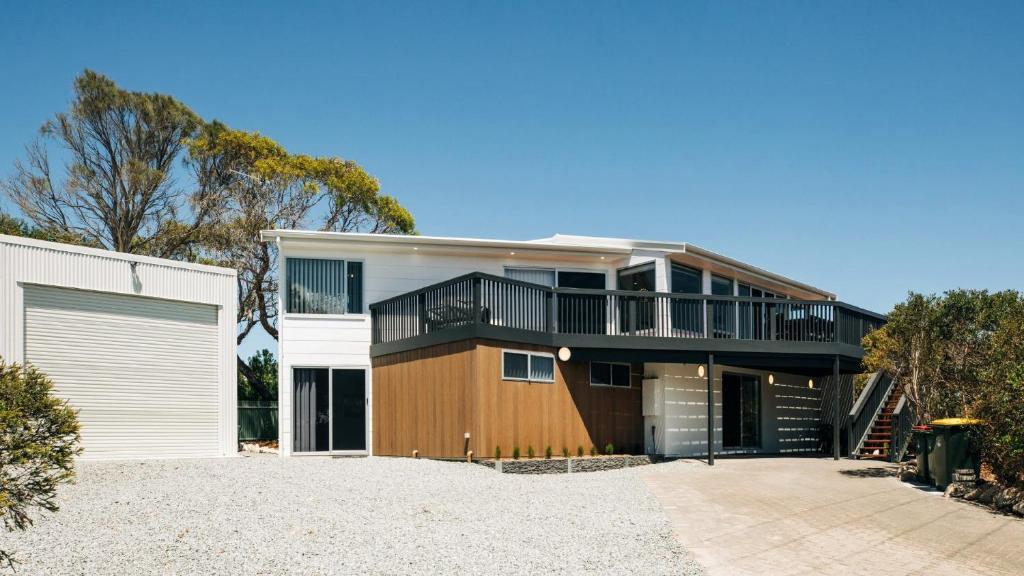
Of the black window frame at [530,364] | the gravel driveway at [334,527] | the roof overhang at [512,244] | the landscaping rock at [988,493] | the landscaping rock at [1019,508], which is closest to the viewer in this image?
the gravel driveway at [334,527]

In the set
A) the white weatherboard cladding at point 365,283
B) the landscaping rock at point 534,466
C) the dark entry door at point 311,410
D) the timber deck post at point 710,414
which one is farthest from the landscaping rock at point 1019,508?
the dark entry door at point 311,410

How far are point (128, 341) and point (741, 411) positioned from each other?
14.0 m

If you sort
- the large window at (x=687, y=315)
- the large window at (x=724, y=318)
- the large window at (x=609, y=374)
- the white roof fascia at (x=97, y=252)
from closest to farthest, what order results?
the white roof fascia at (x=97, y=252) → the large window at (x=609, y=374) → the large window at (x=687, y=315) → the large window at (x=724, y=318)

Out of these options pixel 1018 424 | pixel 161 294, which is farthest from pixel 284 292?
pixel 1018 424

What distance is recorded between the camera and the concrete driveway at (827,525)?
8.89m

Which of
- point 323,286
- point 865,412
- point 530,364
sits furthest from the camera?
point 865,412

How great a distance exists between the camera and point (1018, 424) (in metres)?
12.1

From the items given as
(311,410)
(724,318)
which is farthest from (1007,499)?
(311,410)

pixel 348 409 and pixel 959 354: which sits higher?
pixel 959 354

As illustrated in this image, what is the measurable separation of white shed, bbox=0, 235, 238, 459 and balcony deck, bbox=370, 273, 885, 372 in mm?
3448

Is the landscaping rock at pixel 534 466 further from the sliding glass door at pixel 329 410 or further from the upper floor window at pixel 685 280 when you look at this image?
the upper floor window at pixel 685 280

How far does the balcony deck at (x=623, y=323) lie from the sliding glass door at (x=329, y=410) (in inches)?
37.2

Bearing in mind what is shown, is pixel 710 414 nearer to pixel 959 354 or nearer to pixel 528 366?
pixel 528 366

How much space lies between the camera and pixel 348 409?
1839cm
